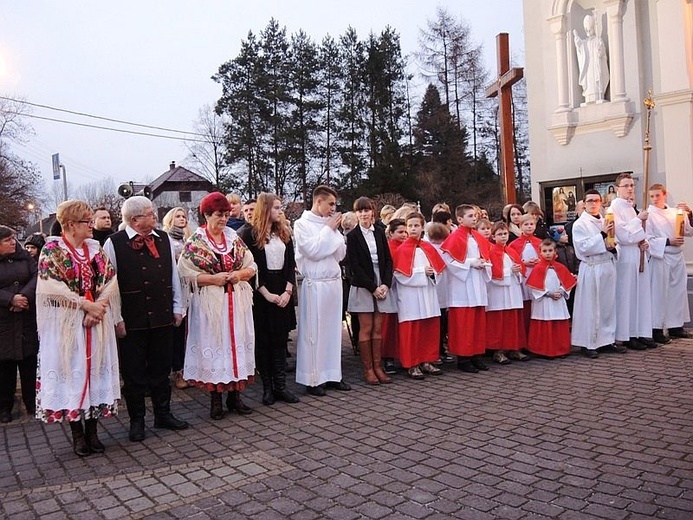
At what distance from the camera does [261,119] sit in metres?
40.2

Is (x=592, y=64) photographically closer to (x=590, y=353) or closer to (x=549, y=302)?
(x=549, y=302)

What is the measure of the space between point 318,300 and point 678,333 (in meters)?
5.49

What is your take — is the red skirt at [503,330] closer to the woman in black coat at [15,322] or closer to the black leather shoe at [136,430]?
the black leather shoe at [136,430]

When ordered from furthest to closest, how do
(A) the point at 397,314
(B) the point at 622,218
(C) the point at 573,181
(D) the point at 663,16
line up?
(C) the point at 573,181 → (D) the point at 663,16 → (B) the point at 622,218 → (A) the point at 397,314

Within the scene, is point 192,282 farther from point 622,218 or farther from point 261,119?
point 261,119

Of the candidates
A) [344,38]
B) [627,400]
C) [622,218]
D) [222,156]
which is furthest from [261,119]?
[627,400]

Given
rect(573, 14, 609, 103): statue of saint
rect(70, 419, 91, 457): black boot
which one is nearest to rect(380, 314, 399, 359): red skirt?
rect(70, 419, 91, 457): black boot

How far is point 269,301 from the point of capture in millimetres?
6156

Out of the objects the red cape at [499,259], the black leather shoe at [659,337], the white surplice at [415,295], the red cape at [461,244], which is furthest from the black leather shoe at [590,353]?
the white surplice at [415,295]

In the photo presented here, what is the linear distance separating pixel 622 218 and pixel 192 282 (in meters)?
5.74

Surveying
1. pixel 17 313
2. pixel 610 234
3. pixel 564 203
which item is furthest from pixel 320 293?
pixel 564 203

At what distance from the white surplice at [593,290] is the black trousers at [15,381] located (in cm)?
643

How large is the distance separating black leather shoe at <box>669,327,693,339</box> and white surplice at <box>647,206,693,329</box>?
0.60ft

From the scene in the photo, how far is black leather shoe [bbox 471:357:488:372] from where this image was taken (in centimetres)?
729
